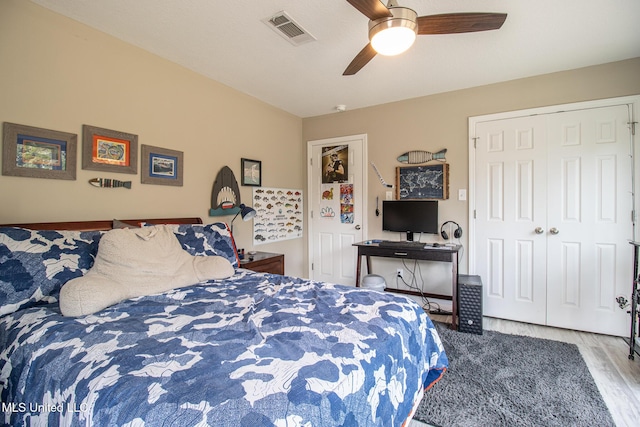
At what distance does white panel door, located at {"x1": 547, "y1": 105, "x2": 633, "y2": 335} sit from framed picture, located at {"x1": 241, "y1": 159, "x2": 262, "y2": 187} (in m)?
3.10

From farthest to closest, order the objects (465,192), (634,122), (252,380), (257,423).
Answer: (465,192) < (634,122) < (252,380) < (257,423)

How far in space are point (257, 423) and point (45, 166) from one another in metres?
2.22

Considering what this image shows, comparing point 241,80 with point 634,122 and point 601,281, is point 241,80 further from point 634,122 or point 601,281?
point 601,281

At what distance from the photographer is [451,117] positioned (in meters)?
3.41

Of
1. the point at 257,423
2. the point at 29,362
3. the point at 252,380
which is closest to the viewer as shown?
the point at 257,423

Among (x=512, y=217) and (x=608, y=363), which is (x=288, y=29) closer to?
(x=512, y=217)

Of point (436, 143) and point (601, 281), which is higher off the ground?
point (436, 143)

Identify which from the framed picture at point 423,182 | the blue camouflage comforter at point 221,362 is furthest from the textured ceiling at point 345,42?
the blue camouflage comforter at point 221,362

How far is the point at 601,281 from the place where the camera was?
9.11ft

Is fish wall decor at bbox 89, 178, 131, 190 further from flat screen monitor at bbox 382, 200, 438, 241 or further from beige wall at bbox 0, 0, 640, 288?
flat screen monitor at bbox 382, 200, 438, 241

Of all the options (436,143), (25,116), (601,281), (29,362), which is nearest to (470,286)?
(601,281)

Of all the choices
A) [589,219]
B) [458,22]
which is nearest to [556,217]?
[589,219]

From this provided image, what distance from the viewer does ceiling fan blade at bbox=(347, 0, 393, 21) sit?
5.10 feet

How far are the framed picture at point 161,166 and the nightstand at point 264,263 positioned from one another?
3.15 ft
